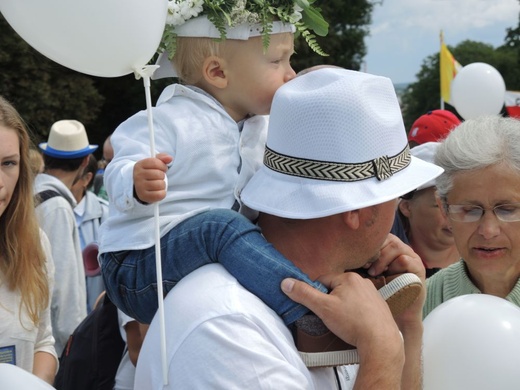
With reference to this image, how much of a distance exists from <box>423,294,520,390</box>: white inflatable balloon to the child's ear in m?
1.13

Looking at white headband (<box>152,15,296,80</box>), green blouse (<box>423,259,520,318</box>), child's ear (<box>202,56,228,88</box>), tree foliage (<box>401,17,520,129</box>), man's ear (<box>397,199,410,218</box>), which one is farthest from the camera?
tree foliage (<box>401,17,520,129</box>)

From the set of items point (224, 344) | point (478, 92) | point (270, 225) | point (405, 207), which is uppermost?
point (270, 225)

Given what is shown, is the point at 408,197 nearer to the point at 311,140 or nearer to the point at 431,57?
the point at 311,140

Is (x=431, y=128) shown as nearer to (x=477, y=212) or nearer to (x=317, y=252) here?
(x=477, y=212)

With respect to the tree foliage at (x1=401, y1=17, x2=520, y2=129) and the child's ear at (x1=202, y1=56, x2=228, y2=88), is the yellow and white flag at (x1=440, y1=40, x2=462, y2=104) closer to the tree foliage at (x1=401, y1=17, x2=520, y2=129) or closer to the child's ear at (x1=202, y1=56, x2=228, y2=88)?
the child's ear at (x1=202, y1=56, x2=228, y2=88)

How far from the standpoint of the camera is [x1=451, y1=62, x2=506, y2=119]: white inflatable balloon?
8898 millimetres

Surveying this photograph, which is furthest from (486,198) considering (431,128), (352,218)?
(431,128)

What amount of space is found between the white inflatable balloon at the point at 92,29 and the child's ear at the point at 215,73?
1.87ft

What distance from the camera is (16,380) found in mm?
2094

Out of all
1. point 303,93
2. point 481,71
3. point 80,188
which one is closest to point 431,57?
point 481,71

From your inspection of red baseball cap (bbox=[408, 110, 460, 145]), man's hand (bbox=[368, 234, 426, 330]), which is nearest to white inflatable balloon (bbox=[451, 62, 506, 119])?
red baseball cap (bbox=[408, 110, 460, 145])

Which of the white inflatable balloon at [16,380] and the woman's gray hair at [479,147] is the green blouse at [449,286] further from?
the white inflatable balloon at [16,380]

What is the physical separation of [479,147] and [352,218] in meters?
1.09

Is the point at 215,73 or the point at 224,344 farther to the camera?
the point at 215,73
